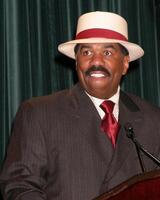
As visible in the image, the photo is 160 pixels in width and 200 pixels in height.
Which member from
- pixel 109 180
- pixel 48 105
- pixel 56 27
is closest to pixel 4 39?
pixel 56 27

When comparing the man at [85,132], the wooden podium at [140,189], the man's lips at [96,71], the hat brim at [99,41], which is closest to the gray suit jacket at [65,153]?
the man at [85,132]

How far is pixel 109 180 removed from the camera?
5.92 feet

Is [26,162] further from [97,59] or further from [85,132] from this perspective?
[97,59]

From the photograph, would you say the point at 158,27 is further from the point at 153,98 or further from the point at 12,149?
the point at 12,149

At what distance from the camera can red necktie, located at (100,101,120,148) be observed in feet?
6.33

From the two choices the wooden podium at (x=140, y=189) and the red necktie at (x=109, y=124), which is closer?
the wooden podium at (x=140, y=189)

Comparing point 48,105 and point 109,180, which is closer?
point 109,180

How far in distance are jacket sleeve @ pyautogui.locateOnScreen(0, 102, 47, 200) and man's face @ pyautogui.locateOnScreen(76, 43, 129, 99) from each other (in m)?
0.27

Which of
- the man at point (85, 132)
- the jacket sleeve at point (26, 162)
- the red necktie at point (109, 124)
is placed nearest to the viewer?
the jacket sleeve at point (26, 162)

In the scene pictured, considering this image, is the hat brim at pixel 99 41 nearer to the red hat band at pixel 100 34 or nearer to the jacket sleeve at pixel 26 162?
the red hat band at pixel 100 34

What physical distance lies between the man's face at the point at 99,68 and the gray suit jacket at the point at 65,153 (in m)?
0.08

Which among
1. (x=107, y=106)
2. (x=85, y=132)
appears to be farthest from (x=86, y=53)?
(x=85, y=132)

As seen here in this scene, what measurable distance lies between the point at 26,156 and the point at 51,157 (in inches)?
4.7

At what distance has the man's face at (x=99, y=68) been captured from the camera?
195cm
